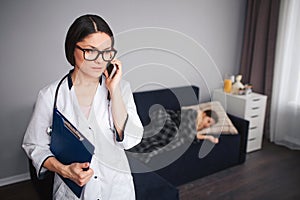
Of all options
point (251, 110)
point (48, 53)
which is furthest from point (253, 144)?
point (48, 53)

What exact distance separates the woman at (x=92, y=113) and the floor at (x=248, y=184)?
1216mm

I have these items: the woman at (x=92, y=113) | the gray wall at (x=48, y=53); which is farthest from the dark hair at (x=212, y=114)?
the woman at (x=92, y=113)

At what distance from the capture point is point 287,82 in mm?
2809

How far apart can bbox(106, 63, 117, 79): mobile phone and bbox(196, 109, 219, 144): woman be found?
1496 mm

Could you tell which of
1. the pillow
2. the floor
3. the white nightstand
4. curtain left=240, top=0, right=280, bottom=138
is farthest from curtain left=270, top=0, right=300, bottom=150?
the pillow

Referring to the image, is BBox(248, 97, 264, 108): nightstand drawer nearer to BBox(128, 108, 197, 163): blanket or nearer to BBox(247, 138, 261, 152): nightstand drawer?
BBox(247, 138, 261, 152): nightstand drawer

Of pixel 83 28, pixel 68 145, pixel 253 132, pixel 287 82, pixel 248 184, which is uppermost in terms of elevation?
pixel 83 28

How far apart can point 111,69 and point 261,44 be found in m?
2.48

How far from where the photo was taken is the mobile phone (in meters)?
0.85

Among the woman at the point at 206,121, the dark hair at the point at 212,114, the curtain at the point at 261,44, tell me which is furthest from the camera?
the curtain at the point at 261,44

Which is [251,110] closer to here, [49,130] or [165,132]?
[165,132]

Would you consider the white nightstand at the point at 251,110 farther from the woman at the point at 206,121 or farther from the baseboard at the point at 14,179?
the baseboard at the point at 14,179

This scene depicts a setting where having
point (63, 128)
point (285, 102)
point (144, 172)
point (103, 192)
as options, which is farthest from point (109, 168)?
point (285, 102)

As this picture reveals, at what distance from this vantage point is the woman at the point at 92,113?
819 mm
